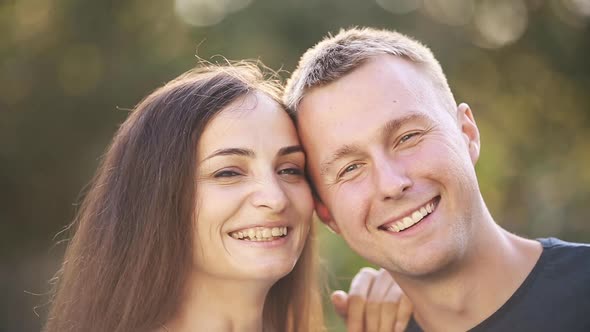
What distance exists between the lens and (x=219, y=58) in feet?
33.6

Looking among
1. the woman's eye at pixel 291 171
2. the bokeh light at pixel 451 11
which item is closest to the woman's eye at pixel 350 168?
the woman's eye at pixel 291 171

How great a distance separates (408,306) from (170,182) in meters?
1.38

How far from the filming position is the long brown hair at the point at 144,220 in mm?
3020

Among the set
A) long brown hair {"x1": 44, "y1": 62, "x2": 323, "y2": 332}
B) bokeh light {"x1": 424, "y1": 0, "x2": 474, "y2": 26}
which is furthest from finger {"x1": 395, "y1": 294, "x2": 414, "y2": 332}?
bokeh light {"x1": 424, "y1": 0, "x2": 474, "y2": 26}

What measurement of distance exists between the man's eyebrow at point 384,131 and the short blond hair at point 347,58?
1.01 ft

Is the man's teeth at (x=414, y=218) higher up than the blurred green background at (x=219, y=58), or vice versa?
the blurred green background at (x=219, y=58)

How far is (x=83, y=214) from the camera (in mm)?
→ 3422

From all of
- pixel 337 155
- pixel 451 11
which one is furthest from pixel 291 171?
pixel 451 11

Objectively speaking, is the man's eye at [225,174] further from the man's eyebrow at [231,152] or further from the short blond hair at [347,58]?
the short blond hair at [347,58]

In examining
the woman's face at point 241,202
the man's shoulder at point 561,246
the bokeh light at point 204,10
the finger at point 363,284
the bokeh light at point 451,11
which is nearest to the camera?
the woman's face at point 241,202

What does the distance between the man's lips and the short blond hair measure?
1.89 ft

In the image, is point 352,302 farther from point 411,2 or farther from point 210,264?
point 411,2

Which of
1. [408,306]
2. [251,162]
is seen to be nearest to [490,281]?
Result: [408,306]

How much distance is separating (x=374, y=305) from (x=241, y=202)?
44.3 inches
